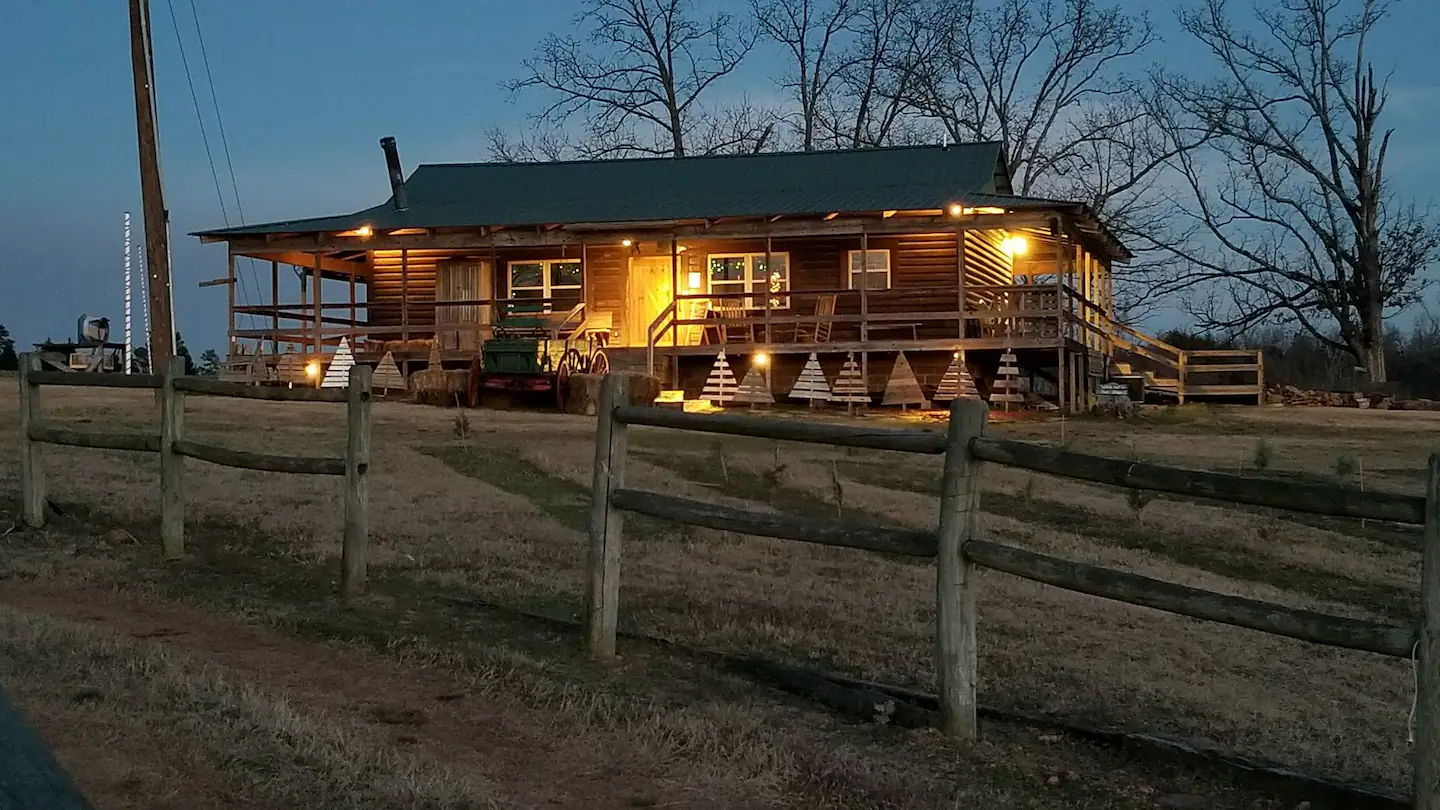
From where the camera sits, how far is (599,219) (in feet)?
86.0

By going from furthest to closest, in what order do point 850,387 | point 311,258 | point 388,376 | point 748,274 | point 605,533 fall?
point 311,258 < point 748,274 < point 388,376 < point 850,387 < point 605,533

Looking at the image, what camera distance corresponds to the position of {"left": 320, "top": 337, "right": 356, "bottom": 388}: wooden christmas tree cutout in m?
25.6

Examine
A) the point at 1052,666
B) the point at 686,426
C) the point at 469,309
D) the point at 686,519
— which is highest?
the point at 469,309

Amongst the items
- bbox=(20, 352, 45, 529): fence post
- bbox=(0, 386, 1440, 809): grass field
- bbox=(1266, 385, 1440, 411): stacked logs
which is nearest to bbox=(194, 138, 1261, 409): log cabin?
bbox=(1266, 385, 1440, 411): stacked logs

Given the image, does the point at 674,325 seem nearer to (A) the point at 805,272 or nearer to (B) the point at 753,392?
(B) the point at 753,392

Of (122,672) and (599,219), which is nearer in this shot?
(122,672)

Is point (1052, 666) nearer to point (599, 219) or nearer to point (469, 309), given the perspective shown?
point (599, 219)

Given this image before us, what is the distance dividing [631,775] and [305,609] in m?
3.41

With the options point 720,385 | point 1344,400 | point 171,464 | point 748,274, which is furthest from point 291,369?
point 1344,400

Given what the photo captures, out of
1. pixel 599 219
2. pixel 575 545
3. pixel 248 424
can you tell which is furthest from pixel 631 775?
pixel 599 219

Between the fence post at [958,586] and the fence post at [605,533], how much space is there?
1.89 meters

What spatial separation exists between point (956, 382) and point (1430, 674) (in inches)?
790

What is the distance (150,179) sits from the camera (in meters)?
19.8

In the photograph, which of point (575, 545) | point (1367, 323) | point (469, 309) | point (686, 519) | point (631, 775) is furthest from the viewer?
point (1367, 323)
